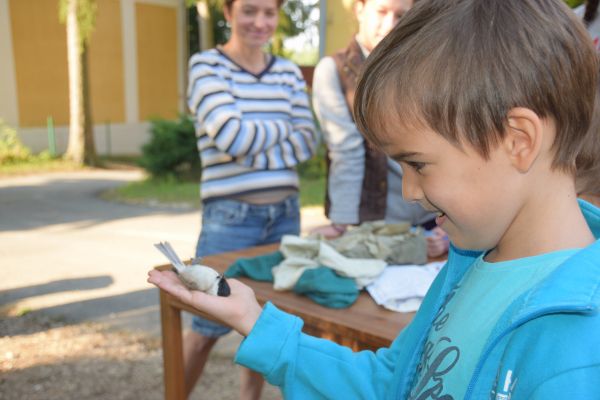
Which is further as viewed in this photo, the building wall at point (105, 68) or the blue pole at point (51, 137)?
the blue pole at point (51, 137)

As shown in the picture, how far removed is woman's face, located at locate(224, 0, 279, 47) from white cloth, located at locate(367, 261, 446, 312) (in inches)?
47.4

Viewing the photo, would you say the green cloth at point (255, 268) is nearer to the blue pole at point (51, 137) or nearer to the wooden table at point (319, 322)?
the wooden table at point (319, 322)

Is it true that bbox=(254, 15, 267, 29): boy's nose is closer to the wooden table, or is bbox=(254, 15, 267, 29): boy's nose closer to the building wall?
the wooden table

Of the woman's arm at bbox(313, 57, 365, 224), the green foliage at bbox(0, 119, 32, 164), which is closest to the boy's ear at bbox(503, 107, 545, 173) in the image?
the woman's arm at bbox(313, 57, 365, 224)

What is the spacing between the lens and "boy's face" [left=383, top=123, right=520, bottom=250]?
888 millimetres

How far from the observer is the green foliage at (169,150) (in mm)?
10547

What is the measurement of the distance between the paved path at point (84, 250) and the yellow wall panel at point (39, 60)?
17.1 ft

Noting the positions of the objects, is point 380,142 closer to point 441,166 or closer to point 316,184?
point 441,166

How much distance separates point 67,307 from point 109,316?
0.37 metres

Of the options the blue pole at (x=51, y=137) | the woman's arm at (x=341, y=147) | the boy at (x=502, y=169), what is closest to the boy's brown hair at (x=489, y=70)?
the boy at (x=502, y=169)

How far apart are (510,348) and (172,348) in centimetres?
147

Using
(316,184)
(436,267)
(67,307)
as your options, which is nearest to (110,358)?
(67,307)

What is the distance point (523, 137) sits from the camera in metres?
0.85

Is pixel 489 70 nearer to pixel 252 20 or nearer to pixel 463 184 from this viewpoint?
pixel 463 184
